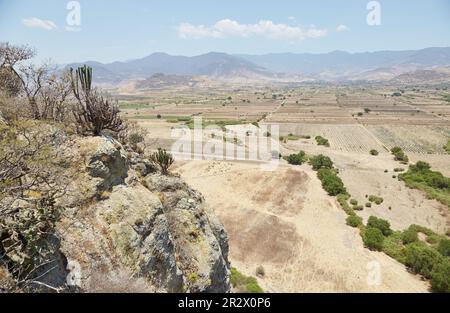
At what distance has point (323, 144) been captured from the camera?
65750 millimetres

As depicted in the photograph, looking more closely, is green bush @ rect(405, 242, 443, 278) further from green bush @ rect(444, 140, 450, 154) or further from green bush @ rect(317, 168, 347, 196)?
green bush @ rect(444, 140, 450, 154)

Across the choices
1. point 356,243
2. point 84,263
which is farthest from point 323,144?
point 84,263

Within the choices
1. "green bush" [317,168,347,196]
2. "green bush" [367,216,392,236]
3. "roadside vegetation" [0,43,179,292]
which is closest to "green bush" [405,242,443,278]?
"green bush" [367,216,392,236]

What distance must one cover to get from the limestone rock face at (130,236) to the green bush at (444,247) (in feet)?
61.9

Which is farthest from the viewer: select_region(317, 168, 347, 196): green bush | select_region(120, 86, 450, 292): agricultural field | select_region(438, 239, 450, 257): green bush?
select_region(317, 168, 347, 196): green bush

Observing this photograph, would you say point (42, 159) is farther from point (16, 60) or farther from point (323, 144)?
point (323, 144)

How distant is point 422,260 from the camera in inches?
829

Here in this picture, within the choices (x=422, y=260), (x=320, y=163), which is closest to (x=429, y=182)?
(x=320, y=163)

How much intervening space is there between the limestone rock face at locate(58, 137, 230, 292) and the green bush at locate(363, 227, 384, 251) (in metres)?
15.1

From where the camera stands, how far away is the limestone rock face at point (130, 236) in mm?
8578

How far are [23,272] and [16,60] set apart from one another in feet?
41.2

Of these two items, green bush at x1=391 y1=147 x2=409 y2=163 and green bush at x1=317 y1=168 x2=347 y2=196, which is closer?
green bush at x1=317 y1=168 x2=347 y2=196

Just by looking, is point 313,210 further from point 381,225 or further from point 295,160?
point 295,160

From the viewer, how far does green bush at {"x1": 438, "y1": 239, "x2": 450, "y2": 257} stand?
2324 cm
